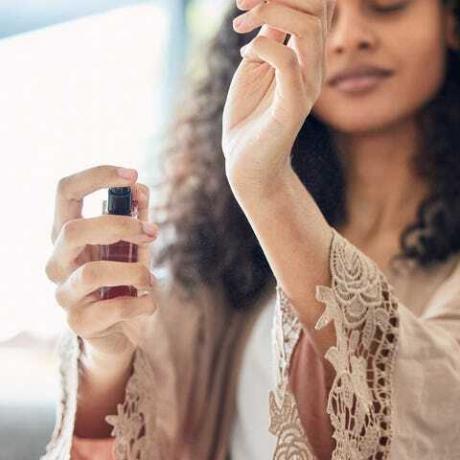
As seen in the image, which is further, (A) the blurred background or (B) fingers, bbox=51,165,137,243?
(A) the blurred background

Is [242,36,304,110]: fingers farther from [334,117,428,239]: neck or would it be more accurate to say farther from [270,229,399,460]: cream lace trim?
[334,117,428,239]: neck

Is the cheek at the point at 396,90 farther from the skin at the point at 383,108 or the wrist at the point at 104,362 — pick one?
the wrist at the point at 104,362

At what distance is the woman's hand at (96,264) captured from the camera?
556 millimetres

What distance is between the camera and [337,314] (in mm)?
539

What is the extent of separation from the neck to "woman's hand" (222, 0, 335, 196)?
0.86ft

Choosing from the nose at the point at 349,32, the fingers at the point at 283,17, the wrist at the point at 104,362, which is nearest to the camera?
the fingers at the point at 283,17

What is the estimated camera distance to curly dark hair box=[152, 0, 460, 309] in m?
0.77

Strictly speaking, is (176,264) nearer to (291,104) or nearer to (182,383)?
(182,383)

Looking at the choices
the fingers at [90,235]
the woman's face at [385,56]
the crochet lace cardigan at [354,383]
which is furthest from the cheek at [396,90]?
the fingers at [90,235]

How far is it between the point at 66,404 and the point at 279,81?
282mm

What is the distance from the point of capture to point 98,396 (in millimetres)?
652

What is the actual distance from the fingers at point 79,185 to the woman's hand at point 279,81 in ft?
0.26

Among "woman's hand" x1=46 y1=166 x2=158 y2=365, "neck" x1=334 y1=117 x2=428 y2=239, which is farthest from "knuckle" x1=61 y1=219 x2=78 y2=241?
"neck" x1=334 y1=117 x2=428 y2=239

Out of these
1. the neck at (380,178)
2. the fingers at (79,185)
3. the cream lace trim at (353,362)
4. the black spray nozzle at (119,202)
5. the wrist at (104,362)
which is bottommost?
the cream lace trim at (353,362)
